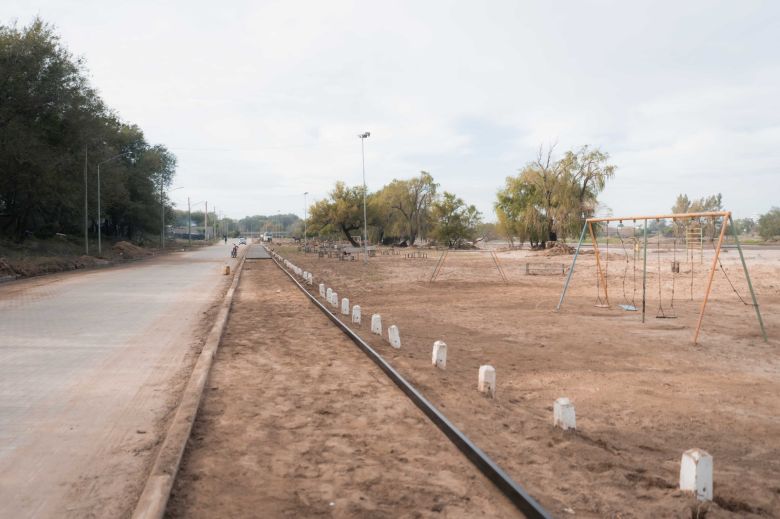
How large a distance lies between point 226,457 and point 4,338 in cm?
801

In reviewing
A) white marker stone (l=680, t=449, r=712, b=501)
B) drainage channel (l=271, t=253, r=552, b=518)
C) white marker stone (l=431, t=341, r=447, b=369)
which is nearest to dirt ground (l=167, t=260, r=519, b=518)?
drainage channel (l=271, t=253, r=552, b=518)

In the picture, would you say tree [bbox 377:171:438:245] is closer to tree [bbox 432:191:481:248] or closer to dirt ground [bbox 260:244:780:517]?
tree [bbox 432:191:481:248]

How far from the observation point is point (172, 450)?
4.87 metres

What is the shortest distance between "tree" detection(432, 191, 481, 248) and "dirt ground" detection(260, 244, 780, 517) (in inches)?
2184

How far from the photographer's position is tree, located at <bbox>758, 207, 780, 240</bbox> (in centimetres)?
9100

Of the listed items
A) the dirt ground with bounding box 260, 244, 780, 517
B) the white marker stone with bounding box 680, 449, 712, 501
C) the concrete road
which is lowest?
the dirt ground with bounding box 260, 244, 780, 517

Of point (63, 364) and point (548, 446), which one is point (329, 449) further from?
point (63, 364)

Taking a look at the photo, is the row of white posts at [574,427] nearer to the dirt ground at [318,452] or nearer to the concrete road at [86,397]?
the dirt ground at [318,452]

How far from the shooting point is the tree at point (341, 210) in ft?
239

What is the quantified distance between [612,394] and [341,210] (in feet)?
217

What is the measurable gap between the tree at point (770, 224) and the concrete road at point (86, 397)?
100619 mm

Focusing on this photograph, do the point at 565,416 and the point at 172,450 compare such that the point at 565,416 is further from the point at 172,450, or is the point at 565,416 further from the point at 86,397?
the point at 86,397

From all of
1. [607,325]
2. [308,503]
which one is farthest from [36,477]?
[607,325]

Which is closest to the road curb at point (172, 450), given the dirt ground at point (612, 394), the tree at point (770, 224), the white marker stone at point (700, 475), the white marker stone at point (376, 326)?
the dirt ground at point (612, 394)
